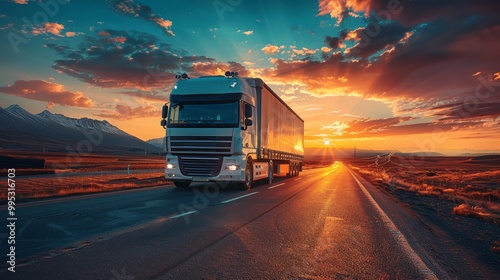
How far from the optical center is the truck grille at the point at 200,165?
1391cm

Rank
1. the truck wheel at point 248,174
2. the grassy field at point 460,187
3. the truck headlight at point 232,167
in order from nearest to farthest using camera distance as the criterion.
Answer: the grassy field at point 460,187, the truck headlight at point 232,167, the truck wheel at point 248,174

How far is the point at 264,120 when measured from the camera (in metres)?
17.5

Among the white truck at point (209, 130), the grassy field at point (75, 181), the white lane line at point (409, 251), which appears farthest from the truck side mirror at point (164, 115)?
the white lane line at point (409, 251)

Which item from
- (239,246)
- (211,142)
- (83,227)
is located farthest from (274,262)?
(211,142)

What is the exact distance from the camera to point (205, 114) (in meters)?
14.1

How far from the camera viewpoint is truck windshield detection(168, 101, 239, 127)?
45.6 feet

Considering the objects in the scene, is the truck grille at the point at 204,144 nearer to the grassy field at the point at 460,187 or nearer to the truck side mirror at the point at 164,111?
the truck side mirror at the point at 164,111

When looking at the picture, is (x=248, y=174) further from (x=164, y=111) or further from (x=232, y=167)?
(x=164, y=111)

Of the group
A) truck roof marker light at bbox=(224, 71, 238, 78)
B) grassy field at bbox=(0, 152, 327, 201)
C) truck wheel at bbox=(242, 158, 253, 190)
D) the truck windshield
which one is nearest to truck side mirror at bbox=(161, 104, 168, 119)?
the truck windshield

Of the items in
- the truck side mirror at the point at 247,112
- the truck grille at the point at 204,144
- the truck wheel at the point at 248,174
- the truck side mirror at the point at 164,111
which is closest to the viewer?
the truck grille at the point at 204,144

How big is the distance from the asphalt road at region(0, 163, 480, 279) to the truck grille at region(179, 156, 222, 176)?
4772mm

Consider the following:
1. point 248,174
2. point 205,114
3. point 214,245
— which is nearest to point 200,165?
point 205,114

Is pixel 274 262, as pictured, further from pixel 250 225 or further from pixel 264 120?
pixel 264 120

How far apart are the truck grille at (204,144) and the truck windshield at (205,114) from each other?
0.55 metres
